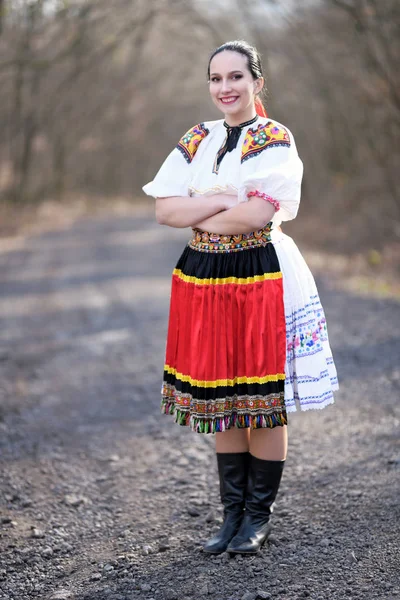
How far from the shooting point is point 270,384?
2.75 meters

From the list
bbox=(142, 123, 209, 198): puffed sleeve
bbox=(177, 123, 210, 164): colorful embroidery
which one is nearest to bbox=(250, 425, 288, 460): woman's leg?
bbox=(142, 123, 209, 198): puffed sleeve

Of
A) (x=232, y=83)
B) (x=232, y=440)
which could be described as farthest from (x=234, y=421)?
(x=232, y=83)

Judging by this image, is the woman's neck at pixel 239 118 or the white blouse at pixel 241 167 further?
the woman's neck at pixel 239 118

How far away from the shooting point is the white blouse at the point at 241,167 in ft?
8.80

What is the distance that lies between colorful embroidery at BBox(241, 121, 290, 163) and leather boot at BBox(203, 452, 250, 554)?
1.15 metres

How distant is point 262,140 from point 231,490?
1355 mm

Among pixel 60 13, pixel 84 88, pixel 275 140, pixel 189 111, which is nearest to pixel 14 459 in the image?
pixel 275 140

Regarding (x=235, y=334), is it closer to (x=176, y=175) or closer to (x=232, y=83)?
(x=176, y=175)

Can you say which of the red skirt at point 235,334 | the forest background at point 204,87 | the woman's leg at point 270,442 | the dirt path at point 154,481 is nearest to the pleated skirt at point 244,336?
the red skirt at point 235,334

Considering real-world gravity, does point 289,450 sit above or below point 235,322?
below

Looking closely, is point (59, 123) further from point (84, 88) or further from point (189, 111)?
point (189, 111)

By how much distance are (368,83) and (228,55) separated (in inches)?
408

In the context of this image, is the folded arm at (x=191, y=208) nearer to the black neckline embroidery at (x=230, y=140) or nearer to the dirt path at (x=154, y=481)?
the black neckline embroidery at (x=230, y=140)

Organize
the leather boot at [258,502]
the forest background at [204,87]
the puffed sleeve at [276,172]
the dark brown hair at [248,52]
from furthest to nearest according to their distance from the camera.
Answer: the forest background at [204,87] → the leather boot at [258,502] → the dark brown hair at [248,52] → the puffed sleeve at [276,172]
